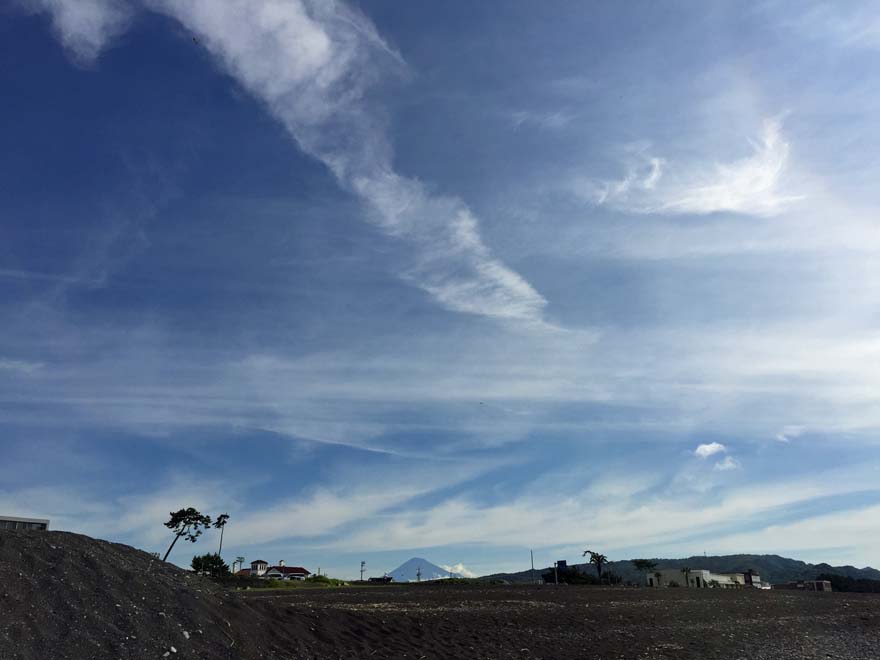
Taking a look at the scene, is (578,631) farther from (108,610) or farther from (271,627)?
(108,610)

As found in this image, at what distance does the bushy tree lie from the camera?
7725 cm

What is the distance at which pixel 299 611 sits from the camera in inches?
864

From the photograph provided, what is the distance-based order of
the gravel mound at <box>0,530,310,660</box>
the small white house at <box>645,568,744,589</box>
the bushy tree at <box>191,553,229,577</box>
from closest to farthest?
1. the gravel mound at <box>0,530,310,660</box>
2. the bushy tree at <box>191,553,229,577</box>
3. the small white house at <box>645,568,744,589</box>

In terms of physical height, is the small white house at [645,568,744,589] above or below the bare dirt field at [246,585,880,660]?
above

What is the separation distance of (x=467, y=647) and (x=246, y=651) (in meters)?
8.68

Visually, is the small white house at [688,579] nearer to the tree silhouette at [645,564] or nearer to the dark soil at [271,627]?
the tree silhouette at [645,564]

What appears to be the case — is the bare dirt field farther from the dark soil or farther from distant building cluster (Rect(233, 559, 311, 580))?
distant building cluster (Rect(233, 559, 311, 580))

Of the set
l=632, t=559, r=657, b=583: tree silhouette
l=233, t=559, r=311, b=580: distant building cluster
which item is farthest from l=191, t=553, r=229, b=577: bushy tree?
l=632, t=559, r=657, b=583: tree silhouette

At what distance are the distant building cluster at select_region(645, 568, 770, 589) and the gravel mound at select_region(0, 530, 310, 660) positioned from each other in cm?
9729

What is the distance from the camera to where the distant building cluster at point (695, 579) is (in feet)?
343

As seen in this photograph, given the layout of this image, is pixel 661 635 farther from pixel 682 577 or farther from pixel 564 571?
pixel 682 577

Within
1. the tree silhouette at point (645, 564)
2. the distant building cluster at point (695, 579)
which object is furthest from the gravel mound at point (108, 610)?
the tree silhouette at point (645, 564)

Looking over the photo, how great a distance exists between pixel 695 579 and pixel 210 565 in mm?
74589

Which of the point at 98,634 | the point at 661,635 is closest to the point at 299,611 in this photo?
the point at 98,634
